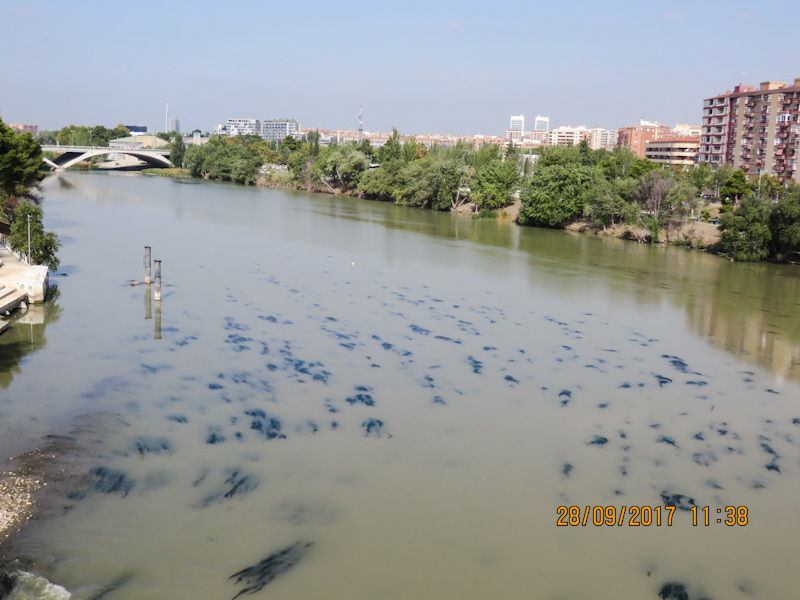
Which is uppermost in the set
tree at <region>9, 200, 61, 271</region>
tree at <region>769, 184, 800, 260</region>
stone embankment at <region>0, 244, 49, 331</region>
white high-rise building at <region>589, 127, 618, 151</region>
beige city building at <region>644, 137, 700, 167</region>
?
white high-rise building at <region>589, 127, 618, 151</region>

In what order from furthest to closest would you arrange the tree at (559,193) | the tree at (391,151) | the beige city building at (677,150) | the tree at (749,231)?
the beige city building at (677,150) → the tree at (391,151) → the tree at (559,193) → the tree at (749,231)

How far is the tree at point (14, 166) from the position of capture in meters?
18.3

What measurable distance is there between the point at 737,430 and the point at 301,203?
31781mm

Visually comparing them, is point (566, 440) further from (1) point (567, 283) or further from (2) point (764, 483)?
(1) point (567, 283)

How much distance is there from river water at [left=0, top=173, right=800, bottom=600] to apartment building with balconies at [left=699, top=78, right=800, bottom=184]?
103ft

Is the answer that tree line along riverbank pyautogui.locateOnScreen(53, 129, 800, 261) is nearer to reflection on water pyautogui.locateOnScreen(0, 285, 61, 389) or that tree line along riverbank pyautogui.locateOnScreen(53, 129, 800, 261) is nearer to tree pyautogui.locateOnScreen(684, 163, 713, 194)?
tree pyautogui.locateOnScreen(684, 163, 713, 194)

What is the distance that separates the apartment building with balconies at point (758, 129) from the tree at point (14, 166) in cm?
3852

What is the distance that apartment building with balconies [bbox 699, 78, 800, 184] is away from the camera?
4247 cm

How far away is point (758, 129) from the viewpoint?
45250mm

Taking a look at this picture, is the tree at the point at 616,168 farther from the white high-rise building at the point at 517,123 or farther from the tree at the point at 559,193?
the white high-rise building at the point at 517,123

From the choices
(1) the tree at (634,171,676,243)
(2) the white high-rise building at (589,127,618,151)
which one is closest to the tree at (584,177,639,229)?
(1) the tree at (634,171,676,243)


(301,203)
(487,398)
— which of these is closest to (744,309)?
(487,398)

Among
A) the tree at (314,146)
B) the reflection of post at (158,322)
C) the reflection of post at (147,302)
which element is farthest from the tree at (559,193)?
the tree at (314,146)

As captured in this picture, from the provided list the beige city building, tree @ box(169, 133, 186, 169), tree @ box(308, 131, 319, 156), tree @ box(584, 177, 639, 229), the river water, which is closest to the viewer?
the river water
